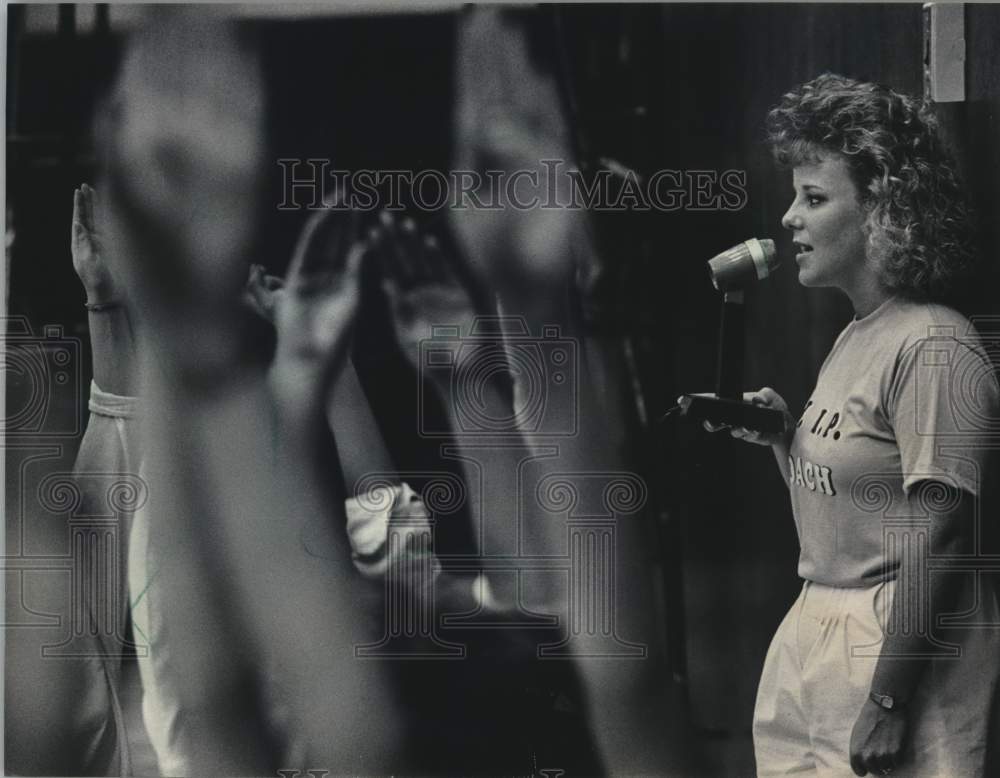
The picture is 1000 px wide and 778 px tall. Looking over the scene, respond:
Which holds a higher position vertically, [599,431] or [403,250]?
[403,250]

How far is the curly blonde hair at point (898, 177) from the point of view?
14.0 feet

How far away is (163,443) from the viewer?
4492 millimetres

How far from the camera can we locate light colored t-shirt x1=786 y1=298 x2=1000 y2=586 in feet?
13.8

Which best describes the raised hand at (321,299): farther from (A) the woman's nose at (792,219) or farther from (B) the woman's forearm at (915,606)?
(B) the woman's forearm at (915,606)

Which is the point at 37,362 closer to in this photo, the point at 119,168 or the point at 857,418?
the point at 119,168

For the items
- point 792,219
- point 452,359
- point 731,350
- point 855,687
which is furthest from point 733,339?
point 855,687

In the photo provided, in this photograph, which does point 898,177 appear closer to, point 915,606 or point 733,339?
point 733,339

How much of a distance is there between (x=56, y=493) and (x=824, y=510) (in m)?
2.32

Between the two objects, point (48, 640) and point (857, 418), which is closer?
point (857, 418)

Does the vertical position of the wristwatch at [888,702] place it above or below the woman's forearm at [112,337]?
below

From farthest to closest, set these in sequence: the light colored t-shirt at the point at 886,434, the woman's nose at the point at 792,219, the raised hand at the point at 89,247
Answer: the raised hand at the point at 89,247 < the woman's nose at the point at 792,219 < the light colored t-shirt at the point at 886,434

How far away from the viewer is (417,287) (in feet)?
14.6

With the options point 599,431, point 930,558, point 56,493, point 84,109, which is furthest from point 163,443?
point 930,558

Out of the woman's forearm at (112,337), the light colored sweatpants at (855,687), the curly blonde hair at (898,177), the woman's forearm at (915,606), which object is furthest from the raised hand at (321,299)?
the woman's forearm at (915,606)
